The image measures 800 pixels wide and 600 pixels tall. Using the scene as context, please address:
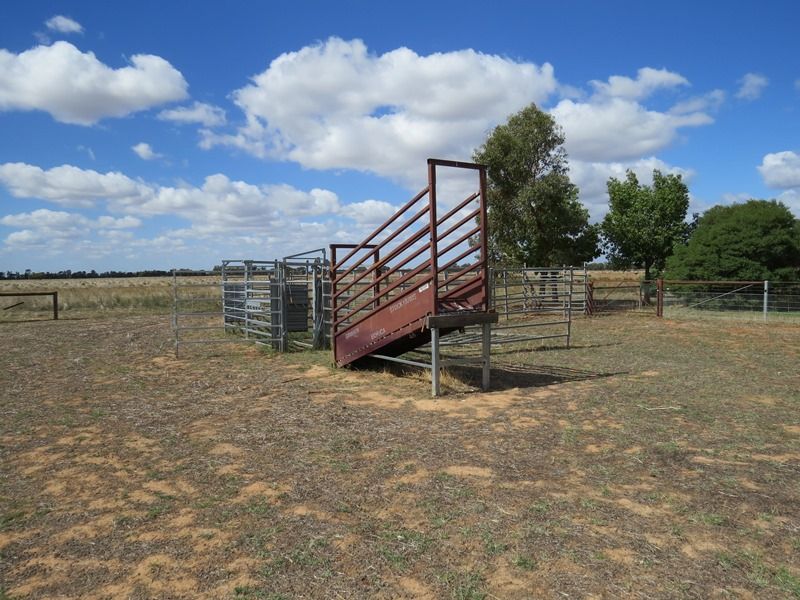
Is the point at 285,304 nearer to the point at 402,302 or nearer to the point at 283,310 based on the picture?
the point at 283,310

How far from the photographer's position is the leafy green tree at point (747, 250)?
23.7 metres

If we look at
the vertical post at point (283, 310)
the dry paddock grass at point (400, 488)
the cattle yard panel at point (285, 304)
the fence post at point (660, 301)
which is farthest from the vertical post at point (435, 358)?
the fence post at point (660, 301)

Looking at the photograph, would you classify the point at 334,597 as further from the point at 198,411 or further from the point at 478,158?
the point at 478,158

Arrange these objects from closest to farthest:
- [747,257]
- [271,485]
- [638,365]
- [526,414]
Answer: [271,485] < [526,414] < [638,365] < [747,257]

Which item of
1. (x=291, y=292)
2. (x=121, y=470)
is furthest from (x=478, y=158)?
(x=121, y=470)

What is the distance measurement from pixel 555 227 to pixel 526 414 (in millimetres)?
19607

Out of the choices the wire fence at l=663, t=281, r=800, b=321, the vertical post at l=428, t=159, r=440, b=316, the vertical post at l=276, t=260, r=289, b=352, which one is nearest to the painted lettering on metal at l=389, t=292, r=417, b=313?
the vertical post at l=428, t=159, r=440, b=316

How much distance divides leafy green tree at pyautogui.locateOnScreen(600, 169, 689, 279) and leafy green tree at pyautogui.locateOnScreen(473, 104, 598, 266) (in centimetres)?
657

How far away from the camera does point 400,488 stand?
173 inches

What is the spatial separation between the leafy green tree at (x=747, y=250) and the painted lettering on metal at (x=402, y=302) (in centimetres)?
2062

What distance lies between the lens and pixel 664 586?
9.85 feet

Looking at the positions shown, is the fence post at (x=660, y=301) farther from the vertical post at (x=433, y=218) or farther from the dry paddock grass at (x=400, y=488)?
the vertical post at (x=433, y=218)

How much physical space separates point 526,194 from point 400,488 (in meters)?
21.1

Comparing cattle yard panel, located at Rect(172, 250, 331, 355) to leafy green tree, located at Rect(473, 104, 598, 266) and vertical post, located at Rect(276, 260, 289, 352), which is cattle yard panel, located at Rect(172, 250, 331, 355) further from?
leafy green tree, located at Rect(473, 104, 598, 266)
